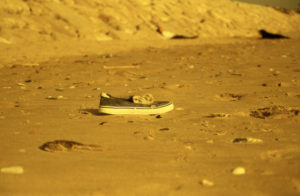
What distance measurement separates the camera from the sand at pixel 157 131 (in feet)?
5.89

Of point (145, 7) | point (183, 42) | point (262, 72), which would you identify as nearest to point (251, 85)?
point (262, 72)

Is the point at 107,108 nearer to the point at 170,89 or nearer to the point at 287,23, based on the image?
the point at 170,89

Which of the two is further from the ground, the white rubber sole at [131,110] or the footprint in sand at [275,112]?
the footprint in sand at [275,112]

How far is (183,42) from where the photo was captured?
988 centimetres

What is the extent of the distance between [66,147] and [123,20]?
8.53m

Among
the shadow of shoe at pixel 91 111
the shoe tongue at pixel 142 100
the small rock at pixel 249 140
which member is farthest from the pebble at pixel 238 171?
the shadow of shoe at pixel 91 111

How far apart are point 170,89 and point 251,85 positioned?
0.92 metres

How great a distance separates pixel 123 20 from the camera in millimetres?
10500

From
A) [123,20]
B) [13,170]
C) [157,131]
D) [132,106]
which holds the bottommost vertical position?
[13,170]

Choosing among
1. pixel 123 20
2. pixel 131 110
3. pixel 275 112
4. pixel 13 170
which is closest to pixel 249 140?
pixel 275 112

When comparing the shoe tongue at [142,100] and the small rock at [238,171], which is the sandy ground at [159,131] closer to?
the small rock at [238,171]

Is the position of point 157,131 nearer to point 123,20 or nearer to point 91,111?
point 91,111

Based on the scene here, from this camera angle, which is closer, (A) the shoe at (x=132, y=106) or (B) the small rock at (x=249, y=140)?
(B) the small rock at (x=249, y=140)

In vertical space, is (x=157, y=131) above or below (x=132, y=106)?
below
